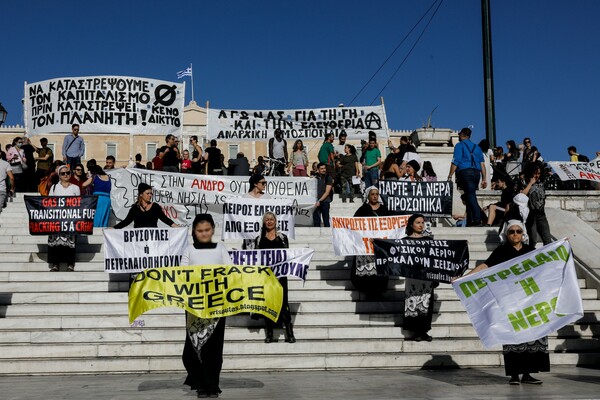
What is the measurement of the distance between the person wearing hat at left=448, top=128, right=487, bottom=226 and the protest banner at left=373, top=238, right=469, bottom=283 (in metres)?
4.96

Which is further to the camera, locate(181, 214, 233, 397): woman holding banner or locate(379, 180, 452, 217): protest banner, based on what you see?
locate(379, 180, 452, 217): protest banner

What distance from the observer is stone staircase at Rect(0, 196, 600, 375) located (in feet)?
31.4

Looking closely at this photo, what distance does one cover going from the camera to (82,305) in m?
11.1

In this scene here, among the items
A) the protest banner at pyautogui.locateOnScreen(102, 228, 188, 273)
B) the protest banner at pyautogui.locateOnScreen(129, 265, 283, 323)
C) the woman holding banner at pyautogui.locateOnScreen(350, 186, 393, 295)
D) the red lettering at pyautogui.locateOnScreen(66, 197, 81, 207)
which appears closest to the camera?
the protest banner at pyautogui.locateOnScreen(129, 265, 283, 323)

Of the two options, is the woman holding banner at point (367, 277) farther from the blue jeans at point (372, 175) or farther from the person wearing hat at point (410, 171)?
the blue jeans at point (372, 175)

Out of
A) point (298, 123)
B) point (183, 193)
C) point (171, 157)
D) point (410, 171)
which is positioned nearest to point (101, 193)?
point (183, 193)

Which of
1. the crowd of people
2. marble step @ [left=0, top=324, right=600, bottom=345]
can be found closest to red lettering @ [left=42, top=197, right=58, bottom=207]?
the crowd of people

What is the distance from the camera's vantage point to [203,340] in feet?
24.4

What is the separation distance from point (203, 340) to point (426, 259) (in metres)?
3.99

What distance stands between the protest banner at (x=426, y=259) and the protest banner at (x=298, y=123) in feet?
37.9

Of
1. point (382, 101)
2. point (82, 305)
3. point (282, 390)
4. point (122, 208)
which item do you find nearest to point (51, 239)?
point (82, 305)

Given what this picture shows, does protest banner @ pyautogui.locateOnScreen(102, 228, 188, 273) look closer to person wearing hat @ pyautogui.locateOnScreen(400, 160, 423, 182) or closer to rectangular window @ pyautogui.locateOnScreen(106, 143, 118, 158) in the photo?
person wearing hat @ pyautogui.locateOnScreen(400, 160, 423, 182)

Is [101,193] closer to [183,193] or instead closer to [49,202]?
[183,193]

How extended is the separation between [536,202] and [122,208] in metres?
8.85
